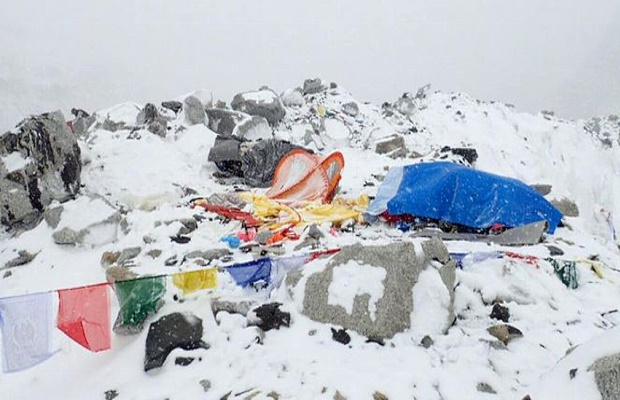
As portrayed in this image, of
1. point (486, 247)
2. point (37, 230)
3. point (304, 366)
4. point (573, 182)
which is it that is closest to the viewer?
point (304, 366)

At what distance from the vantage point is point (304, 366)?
144 inches

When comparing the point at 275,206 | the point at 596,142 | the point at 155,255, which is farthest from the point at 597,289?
the point at 596,142

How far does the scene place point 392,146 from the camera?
50.2 feet

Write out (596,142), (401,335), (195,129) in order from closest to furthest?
(401,335), (195,129), (596,142)

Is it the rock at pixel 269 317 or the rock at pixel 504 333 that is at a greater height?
the rock at pixel 504 333

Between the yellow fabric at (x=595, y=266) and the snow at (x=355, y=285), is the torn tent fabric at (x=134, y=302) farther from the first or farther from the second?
the yellow fabric at (x=595, y=266)

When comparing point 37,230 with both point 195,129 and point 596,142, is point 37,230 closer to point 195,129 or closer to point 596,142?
point 195,129

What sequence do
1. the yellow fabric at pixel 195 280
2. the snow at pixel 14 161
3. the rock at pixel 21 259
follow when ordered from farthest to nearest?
the snow at pixel 14 161
the rock at pixel 21 259
the yellow fabric at pixel 195 280

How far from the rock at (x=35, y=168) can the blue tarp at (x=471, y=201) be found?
6.32 meters

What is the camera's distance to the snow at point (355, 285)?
13.5 feet

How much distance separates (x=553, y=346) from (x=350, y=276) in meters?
2.01

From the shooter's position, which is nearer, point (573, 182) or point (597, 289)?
point (597, 289)

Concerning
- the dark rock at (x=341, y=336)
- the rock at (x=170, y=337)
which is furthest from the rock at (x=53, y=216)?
the dark rock at (x=341, y=336)

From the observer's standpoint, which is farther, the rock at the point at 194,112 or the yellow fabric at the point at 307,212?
the rock at the point at 194,112
